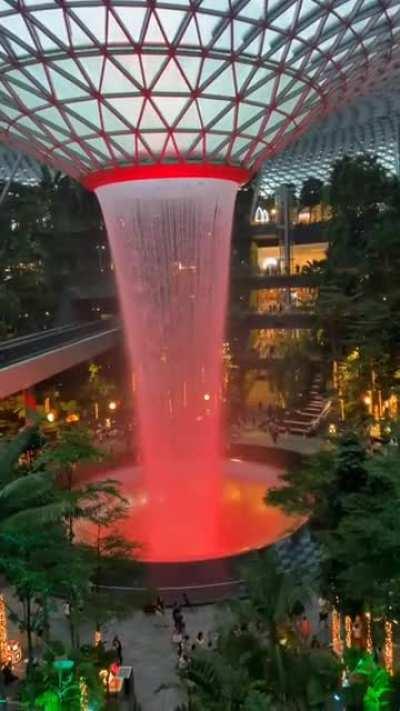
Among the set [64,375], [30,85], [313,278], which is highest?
[30,85]

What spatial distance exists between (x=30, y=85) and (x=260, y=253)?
45.0 metres

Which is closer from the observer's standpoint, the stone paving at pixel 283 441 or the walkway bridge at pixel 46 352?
the walkway bridge at pixel 46 352

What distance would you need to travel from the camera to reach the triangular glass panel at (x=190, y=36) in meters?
18.7

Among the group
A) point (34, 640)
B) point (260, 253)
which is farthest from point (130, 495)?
point (260, 253)

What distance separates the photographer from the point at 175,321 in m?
23.2

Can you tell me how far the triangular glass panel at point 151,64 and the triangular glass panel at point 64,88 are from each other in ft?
7.58

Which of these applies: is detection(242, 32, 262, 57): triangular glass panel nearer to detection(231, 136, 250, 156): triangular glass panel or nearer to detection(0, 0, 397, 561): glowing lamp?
detection(0, 0, 397, 561): glowing lamp

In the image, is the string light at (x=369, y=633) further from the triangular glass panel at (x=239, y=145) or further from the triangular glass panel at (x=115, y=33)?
the triangular glass panel at (x=239, y=145)

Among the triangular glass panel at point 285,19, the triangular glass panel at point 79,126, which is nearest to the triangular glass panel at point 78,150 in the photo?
the triangular glass panel at point 79,126

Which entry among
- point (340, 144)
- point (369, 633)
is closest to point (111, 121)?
point (369, 633)

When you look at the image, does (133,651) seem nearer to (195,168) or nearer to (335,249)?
(195,168)

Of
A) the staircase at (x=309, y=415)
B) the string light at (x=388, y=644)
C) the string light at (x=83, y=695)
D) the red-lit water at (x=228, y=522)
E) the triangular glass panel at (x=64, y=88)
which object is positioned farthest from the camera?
the staircase at (x=309, y=415)

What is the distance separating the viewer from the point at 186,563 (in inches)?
717

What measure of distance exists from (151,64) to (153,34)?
4.11 ft
